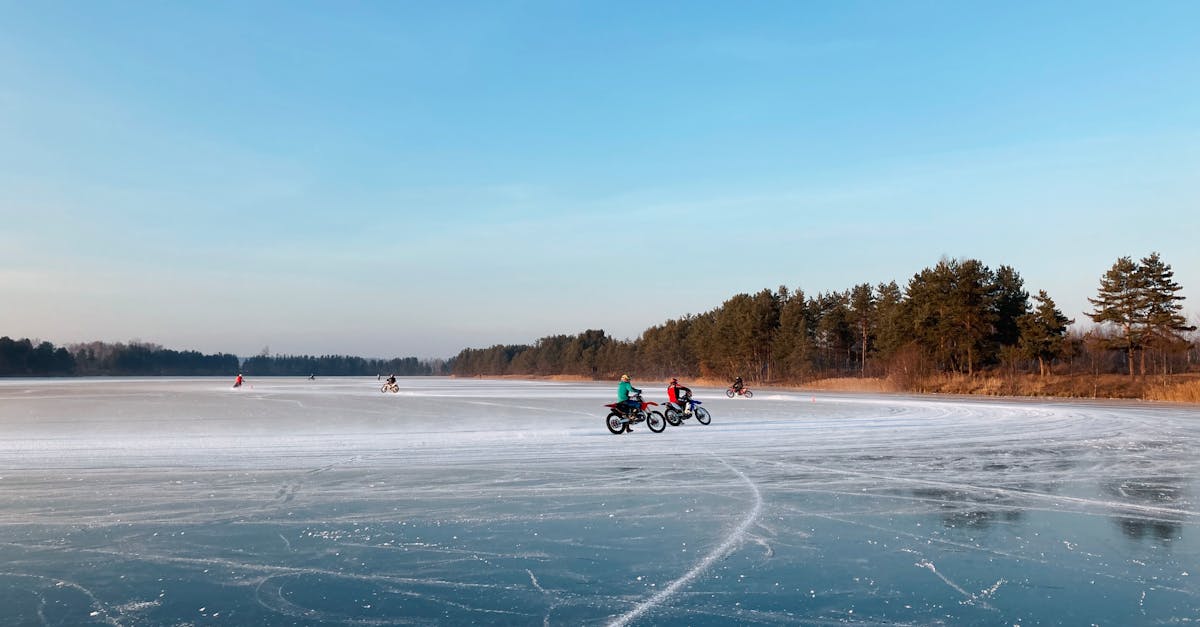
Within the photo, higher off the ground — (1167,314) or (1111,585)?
(1167,314)

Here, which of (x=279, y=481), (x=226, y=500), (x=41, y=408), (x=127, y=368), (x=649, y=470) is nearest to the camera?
(x=226, y=500)

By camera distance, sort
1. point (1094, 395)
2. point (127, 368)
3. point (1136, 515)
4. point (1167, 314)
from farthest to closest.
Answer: point (127, 368), point (1167, 314), point (1094, 395), point (1136, 515)

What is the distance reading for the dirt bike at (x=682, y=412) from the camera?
826 inches

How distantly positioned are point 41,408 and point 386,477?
71.9 feet

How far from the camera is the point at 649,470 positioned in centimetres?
1220

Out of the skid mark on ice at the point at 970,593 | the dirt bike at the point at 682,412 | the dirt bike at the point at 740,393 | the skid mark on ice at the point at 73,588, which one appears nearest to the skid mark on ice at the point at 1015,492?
the skid mark on ice at the point at 970,593

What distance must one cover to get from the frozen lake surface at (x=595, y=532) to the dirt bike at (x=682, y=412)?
4.91 m

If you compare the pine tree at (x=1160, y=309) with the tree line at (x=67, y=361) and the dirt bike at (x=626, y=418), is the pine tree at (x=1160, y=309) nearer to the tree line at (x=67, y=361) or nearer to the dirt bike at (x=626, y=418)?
the dirt bike at (x=626, y=418)

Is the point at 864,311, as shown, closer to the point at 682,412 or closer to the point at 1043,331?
the point at 1043,331

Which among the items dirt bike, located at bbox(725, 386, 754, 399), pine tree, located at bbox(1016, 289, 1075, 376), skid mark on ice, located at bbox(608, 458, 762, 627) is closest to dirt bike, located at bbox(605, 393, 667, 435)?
skid mark on ice, located at bbox(608, 458, 762, 627)

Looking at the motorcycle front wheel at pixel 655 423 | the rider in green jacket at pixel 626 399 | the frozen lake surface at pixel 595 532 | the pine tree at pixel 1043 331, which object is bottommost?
the frozen lake surface at pixel 595 532

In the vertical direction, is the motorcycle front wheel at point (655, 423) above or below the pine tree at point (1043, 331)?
below

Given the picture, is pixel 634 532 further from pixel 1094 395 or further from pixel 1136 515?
pixel 1094 395

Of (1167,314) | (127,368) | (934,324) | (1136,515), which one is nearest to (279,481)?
(1136,515)
